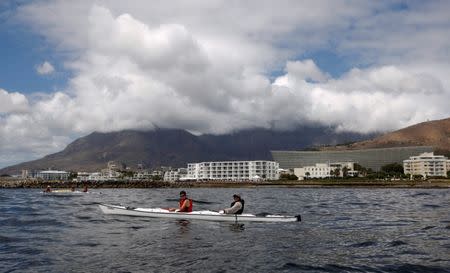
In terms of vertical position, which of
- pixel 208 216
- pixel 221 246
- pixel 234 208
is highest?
pixel 234 208

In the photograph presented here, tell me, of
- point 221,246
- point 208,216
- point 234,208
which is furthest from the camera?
point 208,216

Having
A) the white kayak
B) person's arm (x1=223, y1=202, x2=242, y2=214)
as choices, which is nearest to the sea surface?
the white kayak

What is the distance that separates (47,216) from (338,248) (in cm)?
2964

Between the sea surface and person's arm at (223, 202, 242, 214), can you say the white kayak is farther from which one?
the sea surface

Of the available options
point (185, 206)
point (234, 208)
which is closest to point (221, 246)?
point (234, 208)

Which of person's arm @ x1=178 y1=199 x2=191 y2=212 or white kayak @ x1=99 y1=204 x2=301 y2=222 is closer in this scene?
white kayak @ x1=99 y1=204 x2=301 y2=222

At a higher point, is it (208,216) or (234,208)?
(234,208)

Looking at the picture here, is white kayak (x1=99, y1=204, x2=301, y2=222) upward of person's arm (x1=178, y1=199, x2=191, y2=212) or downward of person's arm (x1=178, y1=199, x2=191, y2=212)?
downward

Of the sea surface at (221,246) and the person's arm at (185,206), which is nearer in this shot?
the sea surface at (221,246)

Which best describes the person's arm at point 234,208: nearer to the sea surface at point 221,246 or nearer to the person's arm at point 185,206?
the sea surface at point 221,246

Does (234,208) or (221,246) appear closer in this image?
(221,246)

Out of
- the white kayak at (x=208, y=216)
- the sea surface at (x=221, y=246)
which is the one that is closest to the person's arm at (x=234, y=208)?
the white kayak at (x=208, y=216)

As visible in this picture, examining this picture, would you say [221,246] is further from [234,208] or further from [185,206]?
[185,206]

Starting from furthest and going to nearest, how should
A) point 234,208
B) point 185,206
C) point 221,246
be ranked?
point 185,206, point 234,208, point 221,246
